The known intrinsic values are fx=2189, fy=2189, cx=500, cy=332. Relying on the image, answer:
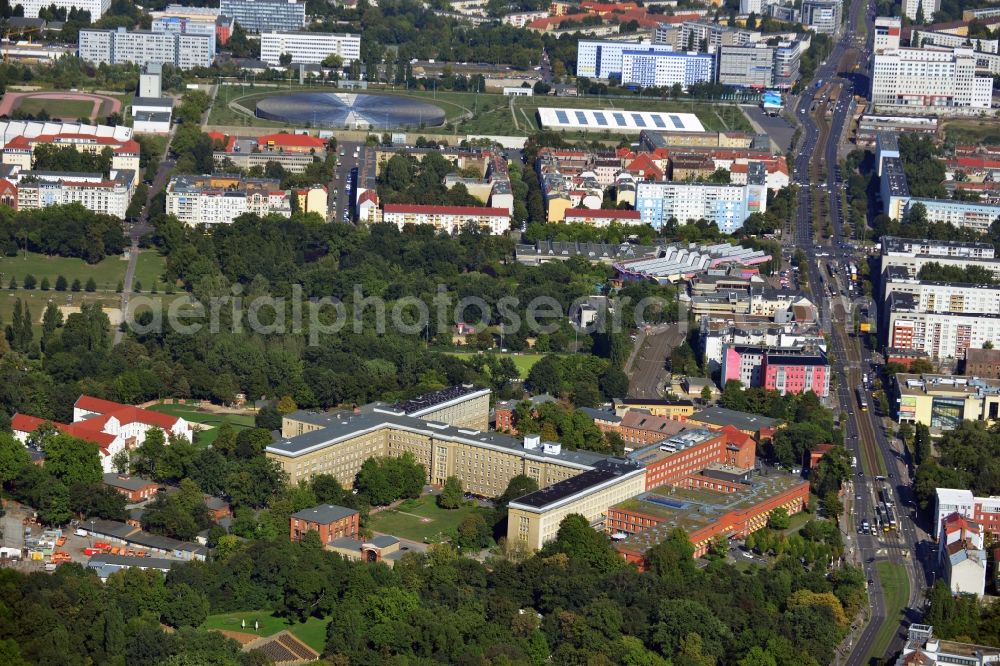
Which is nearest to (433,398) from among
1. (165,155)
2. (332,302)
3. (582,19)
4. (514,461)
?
(514,461)

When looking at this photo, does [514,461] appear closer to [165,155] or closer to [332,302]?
[332,302]

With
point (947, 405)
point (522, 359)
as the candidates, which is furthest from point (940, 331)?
point (522, 359)

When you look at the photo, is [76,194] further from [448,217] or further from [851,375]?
[851,375]

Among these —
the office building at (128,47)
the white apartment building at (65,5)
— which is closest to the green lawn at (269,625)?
the office building at (128,47)

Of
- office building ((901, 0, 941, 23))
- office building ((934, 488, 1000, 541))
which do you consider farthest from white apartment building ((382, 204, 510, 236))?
office building ((901, 0, 941, 23))

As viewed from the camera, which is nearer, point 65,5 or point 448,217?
point 448,217

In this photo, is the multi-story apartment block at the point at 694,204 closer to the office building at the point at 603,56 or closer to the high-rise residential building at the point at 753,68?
the high-rise residential building at the point at 753,68

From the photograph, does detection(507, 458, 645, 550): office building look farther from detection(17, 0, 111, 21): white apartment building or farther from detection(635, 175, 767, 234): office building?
detection(17, 0, 111, 21): white apartment building
